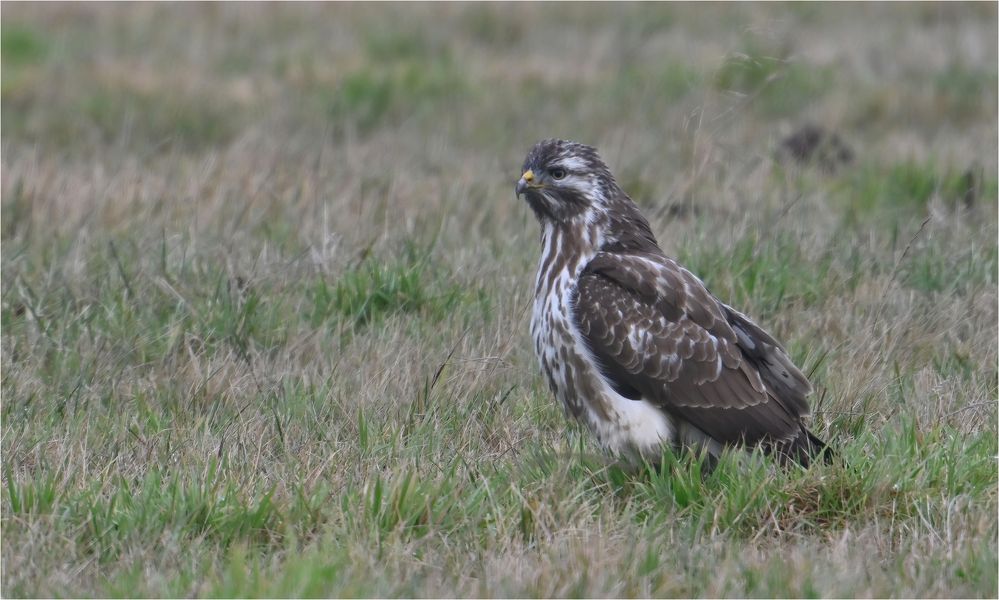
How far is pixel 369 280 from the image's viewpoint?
659 centimetres

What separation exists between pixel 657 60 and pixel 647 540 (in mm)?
9380

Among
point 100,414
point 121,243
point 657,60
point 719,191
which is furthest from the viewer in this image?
point 657,60

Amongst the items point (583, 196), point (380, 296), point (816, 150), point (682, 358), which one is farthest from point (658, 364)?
point (816, 150)

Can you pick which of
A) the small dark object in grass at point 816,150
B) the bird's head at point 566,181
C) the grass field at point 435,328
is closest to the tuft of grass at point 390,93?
the grass field at point 435,328

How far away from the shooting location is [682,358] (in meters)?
5.02

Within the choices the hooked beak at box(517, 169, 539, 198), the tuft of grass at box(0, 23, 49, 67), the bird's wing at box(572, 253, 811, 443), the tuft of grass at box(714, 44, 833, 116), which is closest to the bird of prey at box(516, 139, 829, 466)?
the bird's wing at box(572, 253, 811, 443)

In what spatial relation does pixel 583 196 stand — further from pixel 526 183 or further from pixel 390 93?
pixel 390 93

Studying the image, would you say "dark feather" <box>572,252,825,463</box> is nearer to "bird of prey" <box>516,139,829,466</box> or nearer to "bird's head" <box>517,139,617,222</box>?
"bird of prey" <box>516,139,829,466</box>

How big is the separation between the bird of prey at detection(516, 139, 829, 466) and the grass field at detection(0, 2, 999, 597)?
0.63 feet

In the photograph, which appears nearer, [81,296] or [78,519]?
[78,519]

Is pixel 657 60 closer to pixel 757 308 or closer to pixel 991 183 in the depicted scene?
pixel 991 183

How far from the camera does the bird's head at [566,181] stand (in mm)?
5391

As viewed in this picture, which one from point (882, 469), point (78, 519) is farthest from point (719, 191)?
point (78, 519)

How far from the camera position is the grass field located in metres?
4.23
